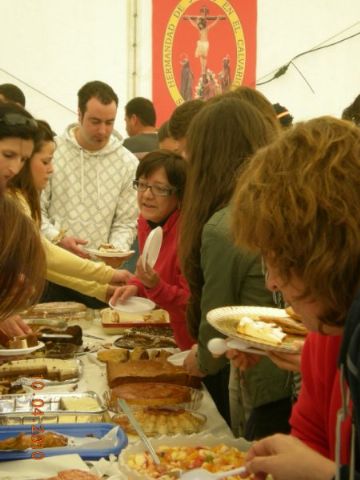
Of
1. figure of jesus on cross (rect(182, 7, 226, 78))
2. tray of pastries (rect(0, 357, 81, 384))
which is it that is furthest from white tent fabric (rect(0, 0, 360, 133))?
tray of pastries (rect(0, 357, 81, 384))

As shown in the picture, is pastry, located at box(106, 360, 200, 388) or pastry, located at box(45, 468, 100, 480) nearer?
pastry, located at box(45, 468, 100, 480)

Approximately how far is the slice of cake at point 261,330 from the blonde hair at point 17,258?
53cm

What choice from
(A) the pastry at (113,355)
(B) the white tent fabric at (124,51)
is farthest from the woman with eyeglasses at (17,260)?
(B) the white tent fabric at (124,51)

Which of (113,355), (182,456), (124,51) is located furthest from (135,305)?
(124,51)

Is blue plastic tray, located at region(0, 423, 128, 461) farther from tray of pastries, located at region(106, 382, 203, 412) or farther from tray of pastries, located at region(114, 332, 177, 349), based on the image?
tray of pastries, located at region(114, 332, 177, 349)

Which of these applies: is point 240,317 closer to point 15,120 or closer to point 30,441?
point 30,441

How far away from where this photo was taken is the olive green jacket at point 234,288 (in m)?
1.82

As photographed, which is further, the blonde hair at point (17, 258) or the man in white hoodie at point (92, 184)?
the man in white hoodie at point (92, 184)

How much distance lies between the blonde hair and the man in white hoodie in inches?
108

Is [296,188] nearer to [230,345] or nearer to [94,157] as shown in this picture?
[230,345]

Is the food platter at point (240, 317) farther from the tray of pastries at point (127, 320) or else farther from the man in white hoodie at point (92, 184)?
the man in white hoodie at point (92, 184)

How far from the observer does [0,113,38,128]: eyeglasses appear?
2.48 metres

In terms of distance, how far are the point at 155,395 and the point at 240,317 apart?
0.34 m

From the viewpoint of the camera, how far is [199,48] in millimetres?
5781
